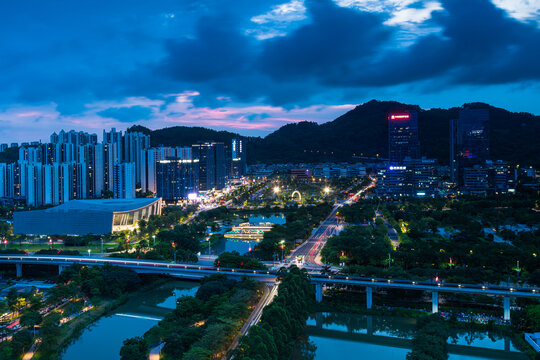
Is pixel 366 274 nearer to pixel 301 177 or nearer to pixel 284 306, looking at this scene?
pixel 284 306

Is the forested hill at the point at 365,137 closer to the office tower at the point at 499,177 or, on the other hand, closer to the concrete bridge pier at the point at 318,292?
the office tower at the point at 499,177

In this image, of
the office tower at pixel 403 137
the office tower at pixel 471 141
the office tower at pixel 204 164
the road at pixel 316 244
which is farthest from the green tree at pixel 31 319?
the office tower at pixel 471 141

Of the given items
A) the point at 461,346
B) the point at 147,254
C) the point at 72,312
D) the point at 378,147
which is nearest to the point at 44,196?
the point at 147,254

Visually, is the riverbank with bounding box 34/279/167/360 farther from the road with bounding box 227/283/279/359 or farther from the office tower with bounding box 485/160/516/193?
the office tower with bounding box 485/160/516/193

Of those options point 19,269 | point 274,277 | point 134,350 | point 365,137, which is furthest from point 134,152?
point 365,137

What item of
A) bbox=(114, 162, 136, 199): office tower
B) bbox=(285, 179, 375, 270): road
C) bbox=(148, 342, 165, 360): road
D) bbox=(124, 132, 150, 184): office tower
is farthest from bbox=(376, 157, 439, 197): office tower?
bbox=(148, 342, 165, 360): road

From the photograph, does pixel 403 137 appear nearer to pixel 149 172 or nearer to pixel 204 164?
pixel 204 164
